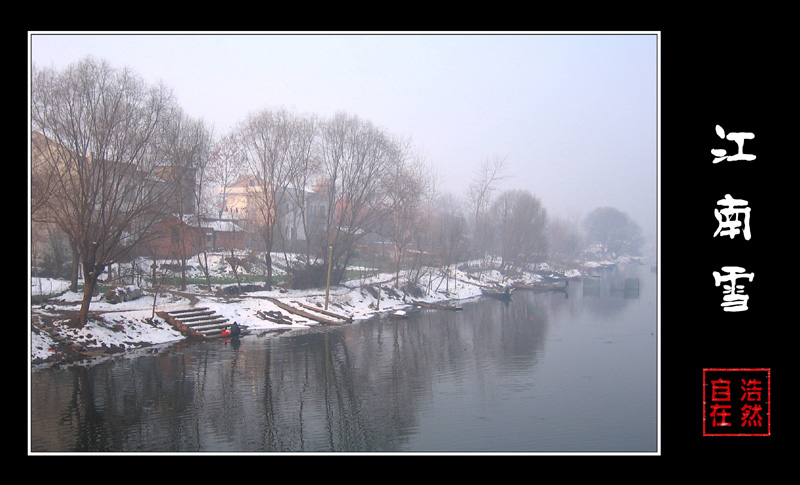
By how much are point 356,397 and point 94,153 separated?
888 centimetres

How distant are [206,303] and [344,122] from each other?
38.8 ft

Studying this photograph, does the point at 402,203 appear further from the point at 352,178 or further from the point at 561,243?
the point at 561,243

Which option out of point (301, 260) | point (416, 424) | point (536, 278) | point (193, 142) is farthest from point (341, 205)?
point (536, 278)

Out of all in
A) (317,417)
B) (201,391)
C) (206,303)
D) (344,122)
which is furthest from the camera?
(344,122)

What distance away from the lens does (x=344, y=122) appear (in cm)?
2752

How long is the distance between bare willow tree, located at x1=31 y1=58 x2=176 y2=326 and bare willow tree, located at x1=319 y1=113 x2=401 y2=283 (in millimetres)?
12745

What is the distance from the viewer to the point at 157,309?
58.3 ft

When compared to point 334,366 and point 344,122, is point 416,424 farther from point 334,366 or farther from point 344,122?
point 344,122

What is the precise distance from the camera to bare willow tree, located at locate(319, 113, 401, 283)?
27438 mm
